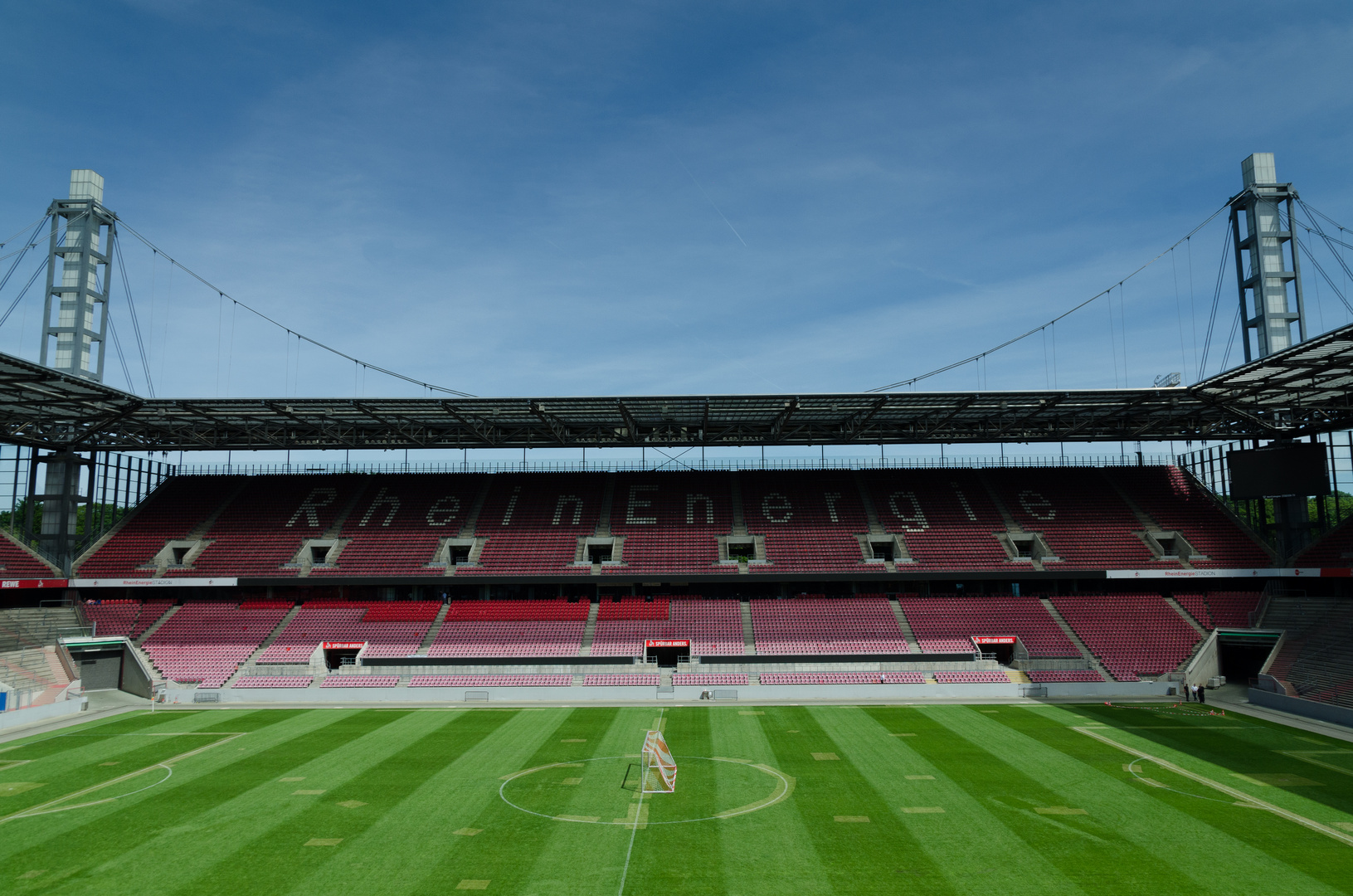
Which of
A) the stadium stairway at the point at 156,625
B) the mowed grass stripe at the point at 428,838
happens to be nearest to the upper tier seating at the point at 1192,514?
the mowed grass stripe at the point at 428,838

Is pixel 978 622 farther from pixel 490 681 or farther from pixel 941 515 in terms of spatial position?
pixel 490 681

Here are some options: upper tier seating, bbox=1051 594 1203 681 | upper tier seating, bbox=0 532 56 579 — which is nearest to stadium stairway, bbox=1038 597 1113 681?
upper tier seating, bbox=1051 594 1203 681

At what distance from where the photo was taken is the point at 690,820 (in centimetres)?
2162

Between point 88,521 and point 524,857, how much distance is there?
5151cm

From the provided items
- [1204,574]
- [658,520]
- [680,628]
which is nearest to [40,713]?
[680,628]

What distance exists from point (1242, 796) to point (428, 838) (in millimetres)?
22244

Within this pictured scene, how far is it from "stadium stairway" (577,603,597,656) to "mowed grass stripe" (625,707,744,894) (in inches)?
698

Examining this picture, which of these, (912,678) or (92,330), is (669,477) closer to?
(912,678)

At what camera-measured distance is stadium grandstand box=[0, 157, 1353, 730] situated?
143 ft

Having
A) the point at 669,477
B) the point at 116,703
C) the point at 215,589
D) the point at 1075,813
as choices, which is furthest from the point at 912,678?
the point at 215,589

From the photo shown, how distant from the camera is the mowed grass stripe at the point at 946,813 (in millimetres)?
17688

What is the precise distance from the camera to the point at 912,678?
141ft

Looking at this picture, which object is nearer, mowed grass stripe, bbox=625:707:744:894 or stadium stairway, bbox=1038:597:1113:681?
mowed grass stripe, bbox=625:707:744:894

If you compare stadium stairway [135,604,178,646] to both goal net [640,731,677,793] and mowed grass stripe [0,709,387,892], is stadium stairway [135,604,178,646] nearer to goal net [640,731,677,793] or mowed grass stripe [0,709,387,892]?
mowed grass stripe [0,709,387,892]
